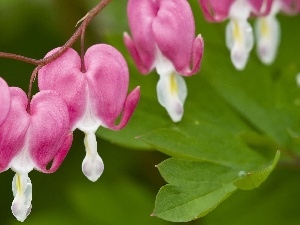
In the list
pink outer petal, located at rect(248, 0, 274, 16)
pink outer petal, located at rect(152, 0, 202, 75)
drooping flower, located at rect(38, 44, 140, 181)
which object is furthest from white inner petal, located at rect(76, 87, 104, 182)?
pink outer petal, located at rect(248, 0, 274, 16)

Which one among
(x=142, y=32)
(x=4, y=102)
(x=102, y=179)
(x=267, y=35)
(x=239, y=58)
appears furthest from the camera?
(x=102, y=179)

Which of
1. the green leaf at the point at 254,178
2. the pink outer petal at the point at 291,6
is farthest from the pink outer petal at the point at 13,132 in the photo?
the pink outer petal at the point at 291,6

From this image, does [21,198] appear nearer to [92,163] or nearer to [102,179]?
[92,163]

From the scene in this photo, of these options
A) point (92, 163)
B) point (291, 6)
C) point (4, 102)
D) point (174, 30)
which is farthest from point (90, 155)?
point (291, 6)

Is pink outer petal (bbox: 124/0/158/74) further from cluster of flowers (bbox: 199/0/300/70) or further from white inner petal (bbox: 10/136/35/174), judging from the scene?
white inner petal (bbox: 10/136/35/174)

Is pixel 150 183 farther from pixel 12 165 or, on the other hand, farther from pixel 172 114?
pixel 12 165
